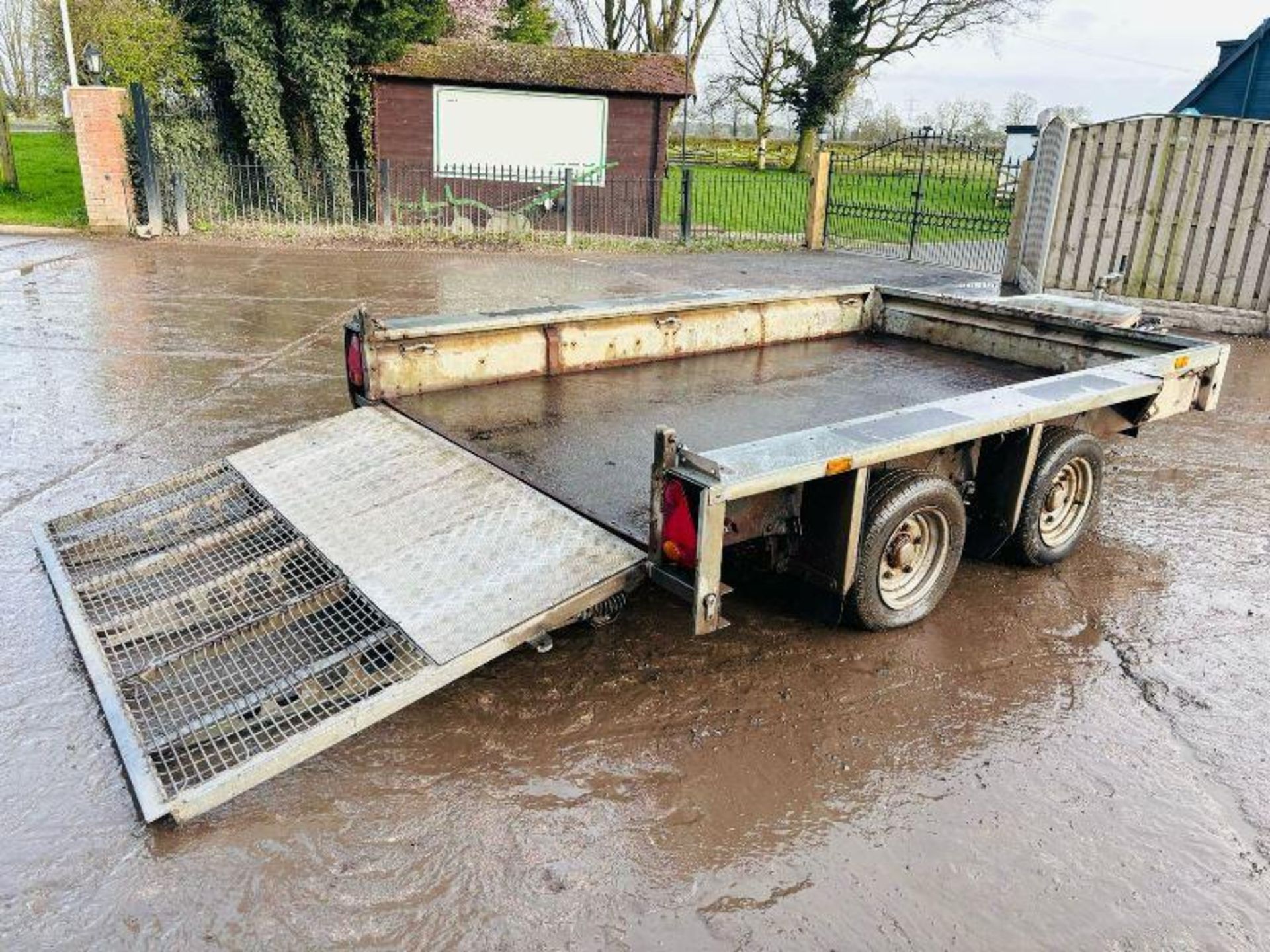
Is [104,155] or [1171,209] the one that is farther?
[104,155]

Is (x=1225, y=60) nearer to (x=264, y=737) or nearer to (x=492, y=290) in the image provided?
(x=492, y=290)

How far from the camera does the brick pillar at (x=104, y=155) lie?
16.1 m

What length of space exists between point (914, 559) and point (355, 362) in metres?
2.99

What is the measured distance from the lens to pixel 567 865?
2947mm

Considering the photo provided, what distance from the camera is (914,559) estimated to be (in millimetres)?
4348

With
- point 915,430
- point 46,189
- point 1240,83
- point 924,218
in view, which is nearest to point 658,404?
point 915,430

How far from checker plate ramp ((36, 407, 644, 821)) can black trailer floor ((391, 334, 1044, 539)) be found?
0.25m

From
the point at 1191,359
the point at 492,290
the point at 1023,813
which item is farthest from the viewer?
the point at 492,290

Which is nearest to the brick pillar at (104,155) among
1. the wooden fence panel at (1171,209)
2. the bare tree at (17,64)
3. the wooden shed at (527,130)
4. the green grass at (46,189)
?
the green grass at (46,189)

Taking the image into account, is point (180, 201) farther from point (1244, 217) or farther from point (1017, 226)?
point (1244, 217)

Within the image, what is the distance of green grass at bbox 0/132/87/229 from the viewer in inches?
694

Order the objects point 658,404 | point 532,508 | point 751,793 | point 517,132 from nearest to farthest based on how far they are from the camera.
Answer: point 751,793 < point 532,508 < point 658,404 < point 517,132

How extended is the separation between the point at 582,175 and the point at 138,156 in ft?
26.6

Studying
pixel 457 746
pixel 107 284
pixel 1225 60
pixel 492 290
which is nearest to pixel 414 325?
pixel 457 746
